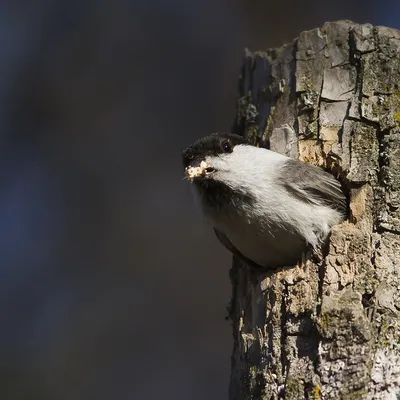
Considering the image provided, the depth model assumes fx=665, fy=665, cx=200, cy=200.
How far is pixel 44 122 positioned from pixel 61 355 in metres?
2.42

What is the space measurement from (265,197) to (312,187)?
0.89 feet

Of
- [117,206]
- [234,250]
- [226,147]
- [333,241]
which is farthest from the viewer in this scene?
[117,206]

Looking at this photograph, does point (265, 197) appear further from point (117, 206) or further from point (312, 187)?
point (117, 206)

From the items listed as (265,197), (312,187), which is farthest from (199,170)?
(312,187)

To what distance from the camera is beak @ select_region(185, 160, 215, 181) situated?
367 cm

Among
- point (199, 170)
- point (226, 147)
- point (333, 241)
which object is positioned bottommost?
point (333, 241)

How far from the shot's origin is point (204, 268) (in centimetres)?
631

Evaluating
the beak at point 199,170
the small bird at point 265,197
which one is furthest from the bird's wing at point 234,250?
the beak at point 199,170

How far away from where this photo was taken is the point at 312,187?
3.67m

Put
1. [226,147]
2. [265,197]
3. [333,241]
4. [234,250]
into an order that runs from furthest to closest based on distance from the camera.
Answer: [234,250]
[226,147]
[265,197]
[333,241]

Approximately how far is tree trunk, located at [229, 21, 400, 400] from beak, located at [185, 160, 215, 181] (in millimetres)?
497

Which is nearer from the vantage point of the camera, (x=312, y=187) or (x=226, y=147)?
(x=312, y=187)

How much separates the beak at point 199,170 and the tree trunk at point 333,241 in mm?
497

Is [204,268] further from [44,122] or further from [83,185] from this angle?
[44,122]
